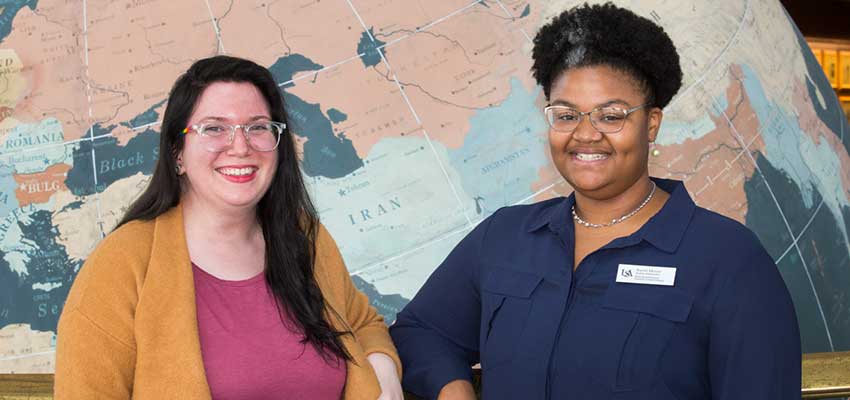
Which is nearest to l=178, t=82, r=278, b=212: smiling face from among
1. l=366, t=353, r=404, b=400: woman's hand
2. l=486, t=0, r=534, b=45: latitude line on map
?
l=366, t=353, r=404, b=400: woman's hand

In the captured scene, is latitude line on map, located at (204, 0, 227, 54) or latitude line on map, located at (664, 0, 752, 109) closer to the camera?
latitude line on map, located at (204, 0, 227, 54)

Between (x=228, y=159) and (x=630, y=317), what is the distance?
2.16ft

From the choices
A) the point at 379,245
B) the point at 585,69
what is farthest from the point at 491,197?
the point at 585,69

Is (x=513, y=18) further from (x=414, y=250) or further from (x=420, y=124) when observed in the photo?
(x=414, y=250)

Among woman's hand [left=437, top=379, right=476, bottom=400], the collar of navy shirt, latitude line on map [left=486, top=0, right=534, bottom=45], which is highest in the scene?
latitude line on map [left=486, top=0, right=534, bottom=45]

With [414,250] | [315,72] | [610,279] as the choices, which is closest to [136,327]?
[610,279]

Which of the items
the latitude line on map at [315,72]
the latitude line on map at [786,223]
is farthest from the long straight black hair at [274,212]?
the latitude line on map at [786,223]

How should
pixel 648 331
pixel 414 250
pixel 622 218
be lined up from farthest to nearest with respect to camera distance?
1. pixel 414 250
2. pixel 622 218
3. pixel 648 331

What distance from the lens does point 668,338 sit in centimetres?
122

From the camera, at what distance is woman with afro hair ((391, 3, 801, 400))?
47.3 inches

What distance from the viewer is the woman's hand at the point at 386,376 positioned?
1.45 m

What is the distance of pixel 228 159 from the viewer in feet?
4.69

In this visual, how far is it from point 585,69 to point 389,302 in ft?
3.07

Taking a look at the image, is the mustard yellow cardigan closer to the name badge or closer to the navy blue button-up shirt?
the navy blue button-up shirt
